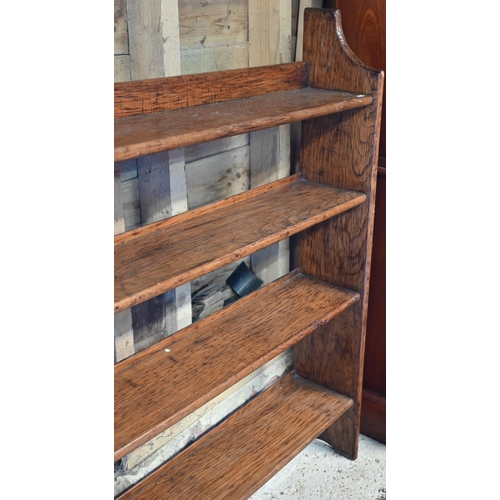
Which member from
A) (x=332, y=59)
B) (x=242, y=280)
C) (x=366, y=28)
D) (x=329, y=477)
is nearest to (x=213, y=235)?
(x=242, y=280)

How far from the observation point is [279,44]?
2027 millimetres

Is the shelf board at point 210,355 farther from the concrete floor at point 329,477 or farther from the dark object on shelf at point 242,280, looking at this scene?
the concrete floor at point 329,477

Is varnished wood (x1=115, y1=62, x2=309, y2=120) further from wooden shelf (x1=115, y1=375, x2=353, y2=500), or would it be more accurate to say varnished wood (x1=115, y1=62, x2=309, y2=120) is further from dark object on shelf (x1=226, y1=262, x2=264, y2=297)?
wooden shelf (x1=115, y1=375, x2=353, y2=500)

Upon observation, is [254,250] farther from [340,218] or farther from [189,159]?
[340,218]

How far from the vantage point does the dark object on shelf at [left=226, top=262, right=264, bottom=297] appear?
215cm

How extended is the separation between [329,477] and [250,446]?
43 centimetres

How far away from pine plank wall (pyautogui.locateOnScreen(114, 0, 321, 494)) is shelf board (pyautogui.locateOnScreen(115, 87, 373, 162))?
205mm

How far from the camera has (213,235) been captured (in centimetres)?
160

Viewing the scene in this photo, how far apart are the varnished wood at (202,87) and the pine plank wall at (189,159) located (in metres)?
0.10

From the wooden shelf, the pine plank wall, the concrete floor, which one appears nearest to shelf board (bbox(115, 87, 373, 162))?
the pine plank wall

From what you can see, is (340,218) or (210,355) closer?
(210,355)
